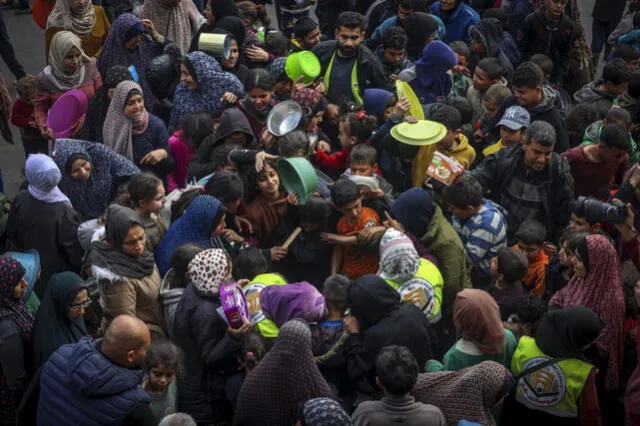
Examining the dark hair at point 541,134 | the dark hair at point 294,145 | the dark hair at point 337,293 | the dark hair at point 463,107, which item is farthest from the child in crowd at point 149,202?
the dark hair at point 463,107

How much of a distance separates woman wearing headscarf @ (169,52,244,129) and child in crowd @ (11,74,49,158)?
4.22 feet

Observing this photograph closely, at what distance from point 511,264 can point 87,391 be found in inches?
90.5

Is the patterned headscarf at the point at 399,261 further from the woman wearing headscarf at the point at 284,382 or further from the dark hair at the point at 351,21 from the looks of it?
the dark hair at the point at 351,21

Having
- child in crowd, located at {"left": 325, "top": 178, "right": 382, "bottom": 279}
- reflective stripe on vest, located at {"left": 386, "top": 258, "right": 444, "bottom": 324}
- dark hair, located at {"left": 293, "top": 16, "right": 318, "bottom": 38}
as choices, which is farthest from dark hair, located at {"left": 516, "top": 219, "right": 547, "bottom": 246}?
dark hair, located at {"left": 293, "top": 16, "right": 318, "bottom": 38}

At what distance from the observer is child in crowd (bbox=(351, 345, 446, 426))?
11.9ft

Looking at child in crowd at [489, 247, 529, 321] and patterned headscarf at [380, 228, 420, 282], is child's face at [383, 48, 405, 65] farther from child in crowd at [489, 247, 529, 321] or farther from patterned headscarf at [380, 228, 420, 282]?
patterned headscarf at [380, 228, 420, 282]

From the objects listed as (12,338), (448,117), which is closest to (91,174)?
(12,338)

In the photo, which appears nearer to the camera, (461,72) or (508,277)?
(508,277)

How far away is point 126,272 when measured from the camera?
15.0 feet

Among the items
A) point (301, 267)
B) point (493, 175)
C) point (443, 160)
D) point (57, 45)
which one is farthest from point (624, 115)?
point (57, 45)

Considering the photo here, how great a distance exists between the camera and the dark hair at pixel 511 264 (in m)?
4.67

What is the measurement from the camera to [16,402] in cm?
438

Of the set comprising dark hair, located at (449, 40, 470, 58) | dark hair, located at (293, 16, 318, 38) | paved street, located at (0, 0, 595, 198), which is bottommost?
paved street, located at (0, 0, 595, 198)

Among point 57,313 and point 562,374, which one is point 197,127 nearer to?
point 57,313
